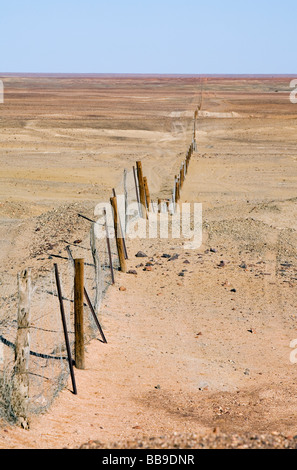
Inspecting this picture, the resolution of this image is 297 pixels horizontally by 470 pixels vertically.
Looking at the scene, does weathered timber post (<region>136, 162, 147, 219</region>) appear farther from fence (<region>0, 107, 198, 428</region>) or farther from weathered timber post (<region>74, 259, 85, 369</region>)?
weathered timber post (<region>74, 259, 85, 369</region>)

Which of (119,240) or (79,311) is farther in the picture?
(119,240)

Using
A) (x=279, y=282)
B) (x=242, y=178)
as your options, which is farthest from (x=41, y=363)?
(x=242, y=178)

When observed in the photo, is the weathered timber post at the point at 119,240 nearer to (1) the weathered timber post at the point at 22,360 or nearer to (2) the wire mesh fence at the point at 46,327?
(2) the wire mesh fence at the point at 46,327

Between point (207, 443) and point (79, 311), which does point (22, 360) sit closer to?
point (79, 311)

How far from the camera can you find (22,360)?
619cm

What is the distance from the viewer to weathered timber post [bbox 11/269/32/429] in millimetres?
6094

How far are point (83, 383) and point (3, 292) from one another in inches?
141

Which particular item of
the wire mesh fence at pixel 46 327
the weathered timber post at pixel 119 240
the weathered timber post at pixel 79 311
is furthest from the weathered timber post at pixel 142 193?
the weathered timber post at pixel 79 311

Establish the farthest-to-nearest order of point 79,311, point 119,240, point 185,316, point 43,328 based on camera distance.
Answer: point 119,240
point 185,316
point 43,328
point 79,311

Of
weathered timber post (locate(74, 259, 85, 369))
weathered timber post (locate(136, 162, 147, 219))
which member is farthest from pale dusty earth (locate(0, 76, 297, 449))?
weathered timber post (locate(136, 162, 147, 219))

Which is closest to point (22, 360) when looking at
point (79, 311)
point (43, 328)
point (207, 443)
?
point (79, 311)

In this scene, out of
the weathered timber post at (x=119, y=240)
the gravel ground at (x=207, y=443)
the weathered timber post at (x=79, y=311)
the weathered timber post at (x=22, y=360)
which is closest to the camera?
the gravel ground at (x=207, y=443)

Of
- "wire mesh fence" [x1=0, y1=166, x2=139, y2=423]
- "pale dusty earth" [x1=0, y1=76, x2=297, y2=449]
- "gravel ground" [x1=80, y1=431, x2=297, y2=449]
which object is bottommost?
"pale dusty earth" [x1=0, y1=76, x2=297, y2=449]

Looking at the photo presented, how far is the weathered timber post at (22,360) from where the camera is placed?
609cm
